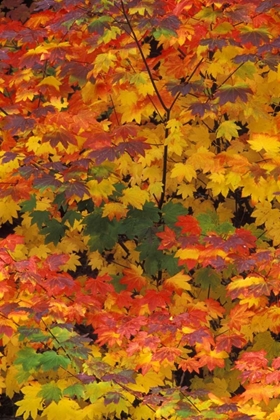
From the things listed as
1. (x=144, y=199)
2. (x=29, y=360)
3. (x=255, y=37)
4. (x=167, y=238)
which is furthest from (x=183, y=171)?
→ (x=29, y=360)

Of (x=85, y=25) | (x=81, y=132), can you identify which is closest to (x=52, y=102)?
(x=81, y=132)

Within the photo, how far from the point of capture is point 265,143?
5316 mm

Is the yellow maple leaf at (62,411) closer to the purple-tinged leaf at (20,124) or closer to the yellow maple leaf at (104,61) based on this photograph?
the purple-tinged leaf at (20,124)

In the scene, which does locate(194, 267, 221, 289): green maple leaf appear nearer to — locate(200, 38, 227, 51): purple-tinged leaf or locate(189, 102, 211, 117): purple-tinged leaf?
locate(189, 102, 211, 117): purple-tinged leaf

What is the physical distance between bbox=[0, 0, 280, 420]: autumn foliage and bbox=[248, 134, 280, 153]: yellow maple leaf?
Result: 0.6 inches

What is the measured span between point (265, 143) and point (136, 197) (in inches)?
38.4

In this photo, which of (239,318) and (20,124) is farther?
(20,124)

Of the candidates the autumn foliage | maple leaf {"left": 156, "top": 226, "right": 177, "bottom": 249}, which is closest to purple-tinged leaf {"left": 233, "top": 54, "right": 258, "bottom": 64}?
the autumn foliage

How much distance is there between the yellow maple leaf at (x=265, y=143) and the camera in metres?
5.26

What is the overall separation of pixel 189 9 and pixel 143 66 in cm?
51

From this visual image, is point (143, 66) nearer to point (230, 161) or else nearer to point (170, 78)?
point (170, 78)

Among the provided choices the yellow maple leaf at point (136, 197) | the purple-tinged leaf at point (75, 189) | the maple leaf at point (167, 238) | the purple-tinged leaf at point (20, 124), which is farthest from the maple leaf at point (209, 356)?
the purple-tinged leaf at point (20, 124)

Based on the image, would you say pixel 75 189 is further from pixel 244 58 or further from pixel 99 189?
pixel 244 58

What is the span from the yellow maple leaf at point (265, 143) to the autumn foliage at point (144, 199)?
15mm
